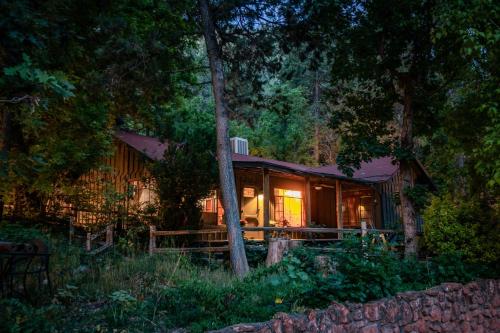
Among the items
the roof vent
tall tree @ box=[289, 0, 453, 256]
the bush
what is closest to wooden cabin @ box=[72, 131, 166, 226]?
the roof vent

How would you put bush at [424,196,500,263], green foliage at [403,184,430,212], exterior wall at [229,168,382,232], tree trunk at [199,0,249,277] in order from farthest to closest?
exterior wall at [229,168,382,232] → green foliage at [403,184,430,212] → tree trunk at [199,0,249,277] → bush at [424,196,500,263]

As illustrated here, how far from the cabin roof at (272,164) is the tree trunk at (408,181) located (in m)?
3.92

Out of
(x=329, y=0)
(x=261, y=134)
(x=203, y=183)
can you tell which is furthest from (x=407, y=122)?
(x=261, y=134)

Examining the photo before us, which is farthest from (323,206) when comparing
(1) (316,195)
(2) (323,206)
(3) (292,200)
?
(3) (292,200)

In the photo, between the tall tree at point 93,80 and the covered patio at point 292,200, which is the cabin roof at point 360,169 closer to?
the covered patio at point 292,200

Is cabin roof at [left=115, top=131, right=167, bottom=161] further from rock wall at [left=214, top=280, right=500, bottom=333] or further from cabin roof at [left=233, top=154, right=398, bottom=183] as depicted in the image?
rock wall at [left=214, top=280, right=500, bottom=333]

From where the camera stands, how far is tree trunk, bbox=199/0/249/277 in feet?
30.0

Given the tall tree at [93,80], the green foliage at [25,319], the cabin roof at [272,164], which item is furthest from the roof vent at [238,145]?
the green foliage at [25,319]

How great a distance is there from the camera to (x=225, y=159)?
9.55 metres

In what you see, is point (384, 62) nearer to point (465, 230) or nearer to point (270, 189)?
point (465, 230)

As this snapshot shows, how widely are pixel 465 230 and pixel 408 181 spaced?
8.20 feet

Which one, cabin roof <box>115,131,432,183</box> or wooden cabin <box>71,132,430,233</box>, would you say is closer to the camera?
cabin roof <box>115,131,432,183</box>

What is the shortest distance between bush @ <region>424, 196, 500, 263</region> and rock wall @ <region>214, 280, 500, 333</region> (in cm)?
56

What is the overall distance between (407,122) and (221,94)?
181 inches
